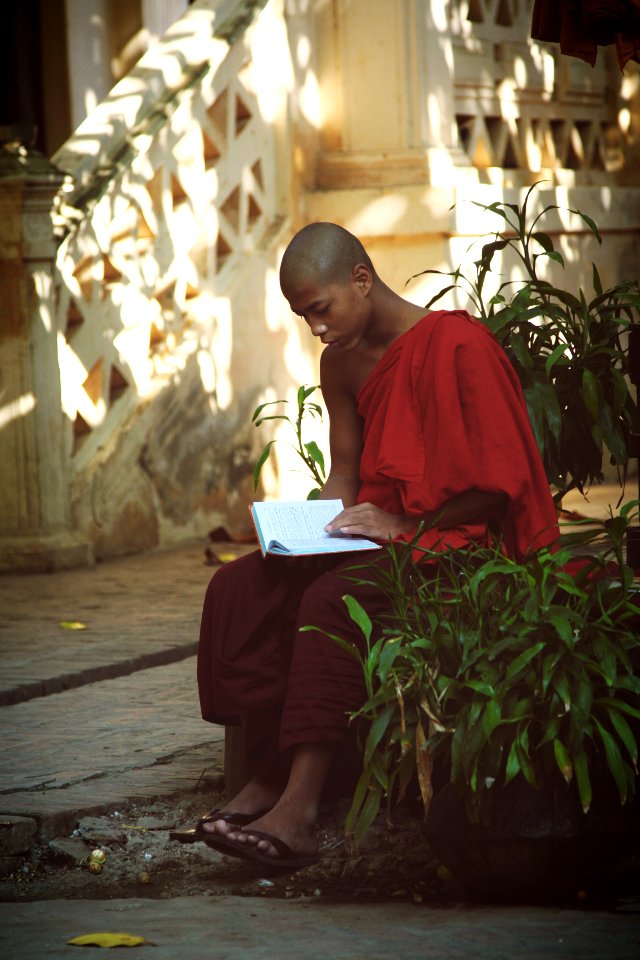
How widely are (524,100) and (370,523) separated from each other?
728cm

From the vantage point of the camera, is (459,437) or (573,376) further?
(573,376)

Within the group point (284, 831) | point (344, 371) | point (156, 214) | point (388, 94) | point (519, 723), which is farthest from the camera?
point (388, 94)

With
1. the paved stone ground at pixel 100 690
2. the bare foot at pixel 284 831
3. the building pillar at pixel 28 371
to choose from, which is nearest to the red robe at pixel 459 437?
the bare foot at pixel 284 831

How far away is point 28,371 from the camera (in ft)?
28.7

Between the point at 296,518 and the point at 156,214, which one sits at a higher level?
the point at 156,214

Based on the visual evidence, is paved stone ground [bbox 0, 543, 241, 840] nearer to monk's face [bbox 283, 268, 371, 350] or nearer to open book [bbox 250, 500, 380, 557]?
open book [bbox 250, 500, 380, 557]

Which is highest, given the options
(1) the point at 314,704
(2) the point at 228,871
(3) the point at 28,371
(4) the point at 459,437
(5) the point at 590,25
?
(5) the point at 590,25

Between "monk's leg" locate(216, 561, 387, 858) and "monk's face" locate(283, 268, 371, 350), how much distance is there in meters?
0.77

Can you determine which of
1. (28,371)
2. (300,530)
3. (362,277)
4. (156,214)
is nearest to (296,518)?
(300,530)

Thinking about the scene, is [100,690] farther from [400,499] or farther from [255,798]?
[400,499]

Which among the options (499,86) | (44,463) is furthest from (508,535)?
(499,86)

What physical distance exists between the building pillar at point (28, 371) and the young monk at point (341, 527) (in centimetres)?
412

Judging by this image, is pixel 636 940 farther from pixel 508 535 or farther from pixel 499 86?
pixel 499 86

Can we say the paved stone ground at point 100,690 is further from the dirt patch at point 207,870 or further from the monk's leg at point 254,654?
the monk's leg at point 254,654
